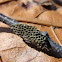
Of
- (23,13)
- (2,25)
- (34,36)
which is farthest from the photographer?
(23,13)

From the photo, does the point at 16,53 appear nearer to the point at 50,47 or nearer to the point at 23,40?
the point at 23,40

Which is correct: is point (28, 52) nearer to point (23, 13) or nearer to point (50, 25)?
point (50, 25)

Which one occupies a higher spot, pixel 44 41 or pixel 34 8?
pixel 44 41

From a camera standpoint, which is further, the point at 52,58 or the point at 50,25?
the point at 50,25

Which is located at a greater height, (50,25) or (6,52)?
(6,52)

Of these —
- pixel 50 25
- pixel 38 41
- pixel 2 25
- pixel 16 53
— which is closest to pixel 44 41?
pixel 38 41

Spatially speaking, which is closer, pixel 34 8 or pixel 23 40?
pixel 23 40

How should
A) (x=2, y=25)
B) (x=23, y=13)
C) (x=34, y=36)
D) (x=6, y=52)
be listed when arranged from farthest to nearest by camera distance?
1. (x=23, y=13)
2. (x=2, y=25)
3. (x=34, y=36)
4. (x=6, y=52)

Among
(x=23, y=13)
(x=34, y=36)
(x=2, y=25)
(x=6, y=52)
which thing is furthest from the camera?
(x=23, y=13)

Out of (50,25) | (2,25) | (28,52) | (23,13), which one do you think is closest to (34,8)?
(23,13)
